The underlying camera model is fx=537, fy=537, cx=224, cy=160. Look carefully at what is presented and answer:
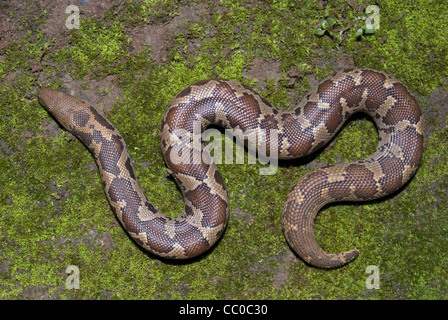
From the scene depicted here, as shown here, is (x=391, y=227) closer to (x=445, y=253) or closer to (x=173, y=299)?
(x=445, y=253)

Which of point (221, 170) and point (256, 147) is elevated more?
point (256, 147)

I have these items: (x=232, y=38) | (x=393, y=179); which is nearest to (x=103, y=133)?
(x=232, y=38)

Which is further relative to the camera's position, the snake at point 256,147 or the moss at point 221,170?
the moss at point 221,170

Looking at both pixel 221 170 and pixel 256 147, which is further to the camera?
pixel 221 170

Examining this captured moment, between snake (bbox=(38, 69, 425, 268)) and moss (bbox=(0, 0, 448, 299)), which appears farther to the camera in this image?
moss (bbox=(0, 0, 448, 299))
